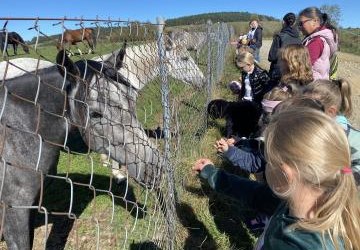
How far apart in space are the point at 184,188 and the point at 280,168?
118 inches

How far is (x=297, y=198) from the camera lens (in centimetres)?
167

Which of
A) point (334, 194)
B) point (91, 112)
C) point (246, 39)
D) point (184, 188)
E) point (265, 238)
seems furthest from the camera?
point (246, 39)

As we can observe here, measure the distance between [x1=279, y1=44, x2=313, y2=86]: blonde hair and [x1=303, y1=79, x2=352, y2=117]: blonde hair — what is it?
75 cm

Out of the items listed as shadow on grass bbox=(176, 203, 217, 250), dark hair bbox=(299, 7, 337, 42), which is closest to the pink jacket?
dark hair bbox=(299, 7, 337, 42)

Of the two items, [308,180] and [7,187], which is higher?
[308,180]

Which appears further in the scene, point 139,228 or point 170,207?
point 139,228

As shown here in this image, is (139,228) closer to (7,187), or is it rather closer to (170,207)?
(170,207)

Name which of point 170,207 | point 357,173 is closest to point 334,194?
point 357,173

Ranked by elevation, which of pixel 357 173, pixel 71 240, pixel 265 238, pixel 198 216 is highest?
pixel 357 173

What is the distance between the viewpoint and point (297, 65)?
13.2 ft

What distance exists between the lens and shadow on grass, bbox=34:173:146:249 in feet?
13.2

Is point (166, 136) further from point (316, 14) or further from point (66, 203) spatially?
point (316, 14)

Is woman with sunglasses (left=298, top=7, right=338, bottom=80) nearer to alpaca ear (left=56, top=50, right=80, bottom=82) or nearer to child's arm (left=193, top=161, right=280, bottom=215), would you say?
child's arm (left=193, top=161, right=280, bottom=215)

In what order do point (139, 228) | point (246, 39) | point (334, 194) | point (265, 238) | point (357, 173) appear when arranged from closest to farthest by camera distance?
point (334, 194), point (265, 238), point (357, 173), point (139, 228), point (246, 39)
